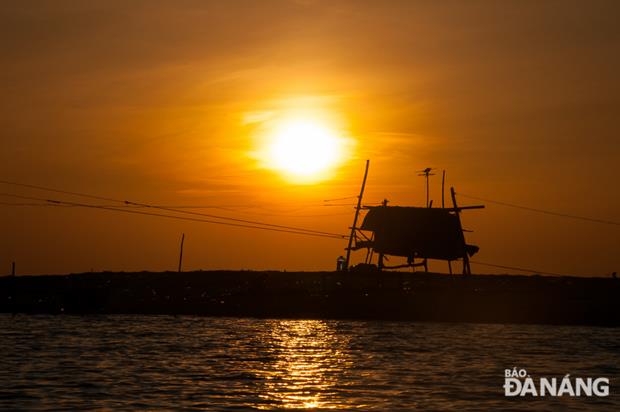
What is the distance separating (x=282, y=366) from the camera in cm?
4906

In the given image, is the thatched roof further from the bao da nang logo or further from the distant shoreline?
the bao da nang logo

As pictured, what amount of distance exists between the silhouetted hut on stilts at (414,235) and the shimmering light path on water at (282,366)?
34.3 metres

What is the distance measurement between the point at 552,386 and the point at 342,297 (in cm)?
6935

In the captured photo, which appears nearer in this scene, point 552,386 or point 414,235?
point 552,386

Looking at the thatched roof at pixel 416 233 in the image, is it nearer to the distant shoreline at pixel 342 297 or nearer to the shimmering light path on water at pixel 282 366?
the distant shoreline at pixel 342 297

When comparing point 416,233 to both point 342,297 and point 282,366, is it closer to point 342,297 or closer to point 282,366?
point 342,297

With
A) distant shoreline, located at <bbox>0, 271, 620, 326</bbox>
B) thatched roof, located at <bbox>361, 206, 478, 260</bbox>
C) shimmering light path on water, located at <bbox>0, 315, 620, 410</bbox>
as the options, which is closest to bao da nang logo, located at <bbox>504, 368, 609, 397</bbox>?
shimmering light path on water, located at <bbox>0, 315, 620, 410</bbox>

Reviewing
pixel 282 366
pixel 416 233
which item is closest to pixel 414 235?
pixel 416 233

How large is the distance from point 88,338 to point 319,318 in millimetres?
45811

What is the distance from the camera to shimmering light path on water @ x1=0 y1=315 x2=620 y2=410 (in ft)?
117

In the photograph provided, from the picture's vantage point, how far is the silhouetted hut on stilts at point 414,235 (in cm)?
11612

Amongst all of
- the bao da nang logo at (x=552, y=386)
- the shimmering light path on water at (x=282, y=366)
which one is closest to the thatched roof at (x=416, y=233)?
the shimmering light path on water at (x=282, y=366)

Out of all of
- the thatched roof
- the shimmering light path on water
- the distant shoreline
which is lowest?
the shimmering light path on water

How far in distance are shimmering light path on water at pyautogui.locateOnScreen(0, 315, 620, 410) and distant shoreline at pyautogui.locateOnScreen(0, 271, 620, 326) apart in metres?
24.9
